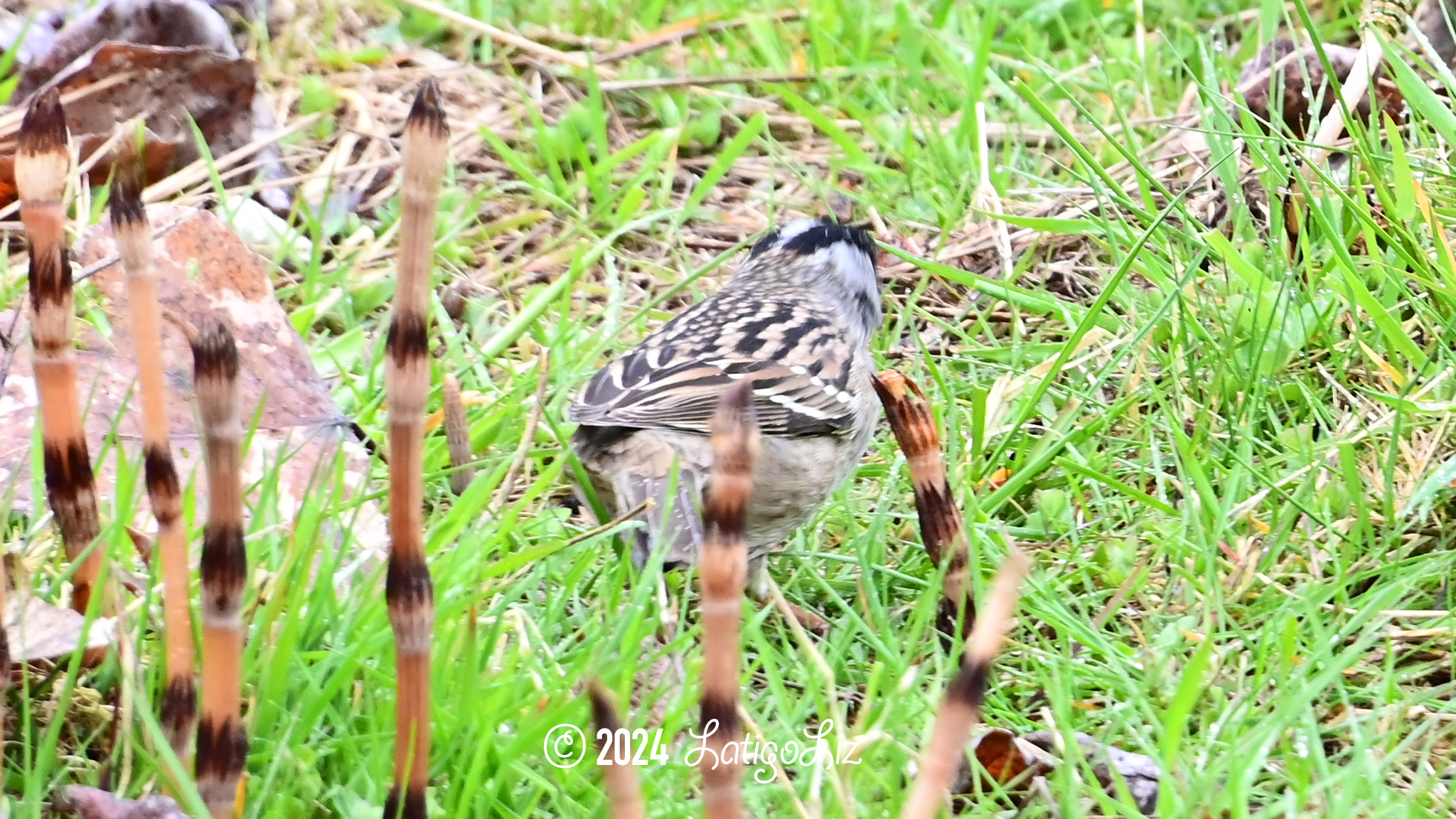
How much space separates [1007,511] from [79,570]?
199 cm

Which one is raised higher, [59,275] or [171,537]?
[59,275]

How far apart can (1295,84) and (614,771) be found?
4000 millimetres

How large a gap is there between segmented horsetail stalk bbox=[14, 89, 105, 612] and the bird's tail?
960 millimetres

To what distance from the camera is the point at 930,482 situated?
2885mm

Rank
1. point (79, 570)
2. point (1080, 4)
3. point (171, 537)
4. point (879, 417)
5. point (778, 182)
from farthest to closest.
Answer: point (1080, 4)
point (778, 182)
point (879, 417)
point (79, 570)
point (171, 537)

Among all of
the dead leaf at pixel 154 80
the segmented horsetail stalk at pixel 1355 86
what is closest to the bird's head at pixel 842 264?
the segmented horsetail stalk at pixel 1355 86

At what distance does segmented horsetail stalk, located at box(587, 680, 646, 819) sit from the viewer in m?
1.39

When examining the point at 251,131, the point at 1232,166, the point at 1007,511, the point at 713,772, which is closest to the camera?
the point at 713,772

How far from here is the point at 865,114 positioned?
5.34 meters

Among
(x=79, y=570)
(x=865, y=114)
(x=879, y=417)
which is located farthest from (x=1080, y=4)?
(x=79, y=570)

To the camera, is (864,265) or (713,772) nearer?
(713,772)

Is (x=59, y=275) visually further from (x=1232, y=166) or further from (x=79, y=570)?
(x=1232, y=166)

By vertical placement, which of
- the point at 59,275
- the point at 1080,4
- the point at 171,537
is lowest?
the point at 171,537

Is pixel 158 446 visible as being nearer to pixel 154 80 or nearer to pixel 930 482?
pixel 930 482
